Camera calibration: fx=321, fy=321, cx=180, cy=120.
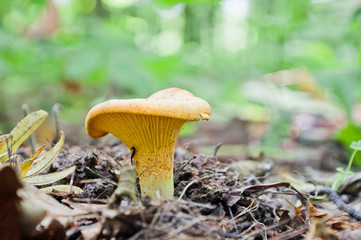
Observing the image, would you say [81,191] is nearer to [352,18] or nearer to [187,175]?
[187,175]

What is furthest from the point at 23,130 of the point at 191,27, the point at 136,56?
the point at 191,27

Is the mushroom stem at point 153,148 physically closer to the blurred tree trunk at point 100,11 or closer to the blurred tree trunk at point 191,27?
the blurred tree trunk at point 100,11

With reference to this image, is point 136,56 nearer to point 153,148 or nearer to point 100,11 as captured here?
point 153,148

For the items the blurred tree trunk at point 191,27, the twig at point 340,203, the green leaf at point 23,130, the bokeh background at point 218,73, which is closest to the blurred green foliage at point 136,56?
the bokeh background at point 218,73

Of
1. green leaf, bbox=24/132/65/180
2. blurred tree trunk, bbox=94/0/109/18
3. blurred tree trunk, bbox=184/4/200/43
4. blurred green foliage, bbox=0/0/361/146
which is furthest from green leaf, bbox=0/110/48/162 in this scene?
blurred tree trunk, bbox=184/4/200/43

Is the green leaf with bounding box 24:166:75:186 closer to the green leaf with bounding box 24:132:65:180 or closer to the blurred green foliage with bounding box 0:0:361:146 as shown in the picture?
the green leaf with bounding box 24:132:65:180

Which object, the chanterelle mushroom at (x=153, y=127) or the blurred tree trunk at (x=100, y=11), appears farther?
the blurred tree trunk at (x=100, y=11)
